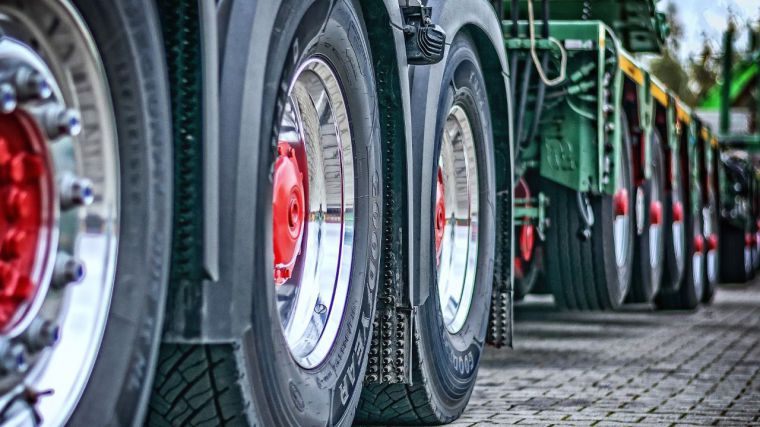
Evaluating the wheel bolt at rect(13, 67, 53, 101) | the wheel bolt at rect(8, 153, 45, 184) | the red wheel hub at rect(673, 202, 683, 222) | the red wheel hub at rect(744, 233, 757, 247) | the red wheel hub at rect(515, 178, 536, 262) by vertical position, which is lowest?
A: the wheel bolt at rect(8, 153, 45, 184)

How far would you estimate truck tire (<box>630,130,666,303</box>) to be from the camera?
30.7ft

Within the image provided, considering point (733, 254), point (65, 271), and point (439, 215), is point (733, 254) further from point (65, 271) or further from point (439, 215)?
point (65, 271)

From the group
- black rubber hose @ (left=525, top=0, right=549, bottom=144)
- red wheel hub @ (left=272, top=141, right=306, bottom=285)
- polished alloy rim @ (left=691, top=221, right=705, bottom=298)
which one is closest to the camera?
red wheel hub @ (left=272, top=141, right=306, bottom=285)

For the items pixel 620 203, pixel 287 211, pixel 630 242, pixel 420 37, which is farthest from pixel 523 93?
pixel 287 211

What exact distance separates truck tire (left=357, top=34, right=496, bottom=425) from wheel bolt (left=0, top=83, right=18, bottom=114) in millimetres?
2143

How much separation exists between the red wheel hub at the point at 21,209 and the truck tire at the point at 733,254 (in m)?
14.5

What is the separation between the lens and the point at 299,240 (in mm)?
3244

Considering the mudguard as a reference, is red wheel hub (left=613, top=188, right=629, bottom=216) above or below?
above

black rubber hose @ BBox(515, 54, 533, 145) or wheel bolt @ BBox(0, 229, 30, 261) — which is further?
black rubber hose @ BBox(515, 54, 533, 145)

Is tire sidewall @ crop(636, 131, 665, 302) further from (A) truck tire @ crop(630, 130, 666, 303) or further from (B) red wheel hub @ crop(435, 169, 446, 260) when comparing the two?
(B) red wheel hub @ crop(435, 169, 446, 260)

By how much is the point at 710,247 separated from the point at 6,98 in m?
11.4

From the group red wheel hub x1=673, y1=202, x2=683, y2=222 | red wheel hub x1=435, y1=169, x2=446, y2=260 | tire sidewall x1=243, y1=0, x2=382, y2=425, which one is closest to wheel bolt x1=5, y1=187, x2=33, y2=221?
tire sidewall x1=243, y1=0, x2=382, y2=425

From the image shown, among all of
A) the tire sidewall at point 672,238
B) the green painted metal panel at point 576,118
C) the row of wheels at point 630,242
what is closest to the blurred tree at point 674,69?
the row of wheels at point 630,242

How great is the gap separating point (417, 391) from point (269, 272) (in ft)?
5.21
